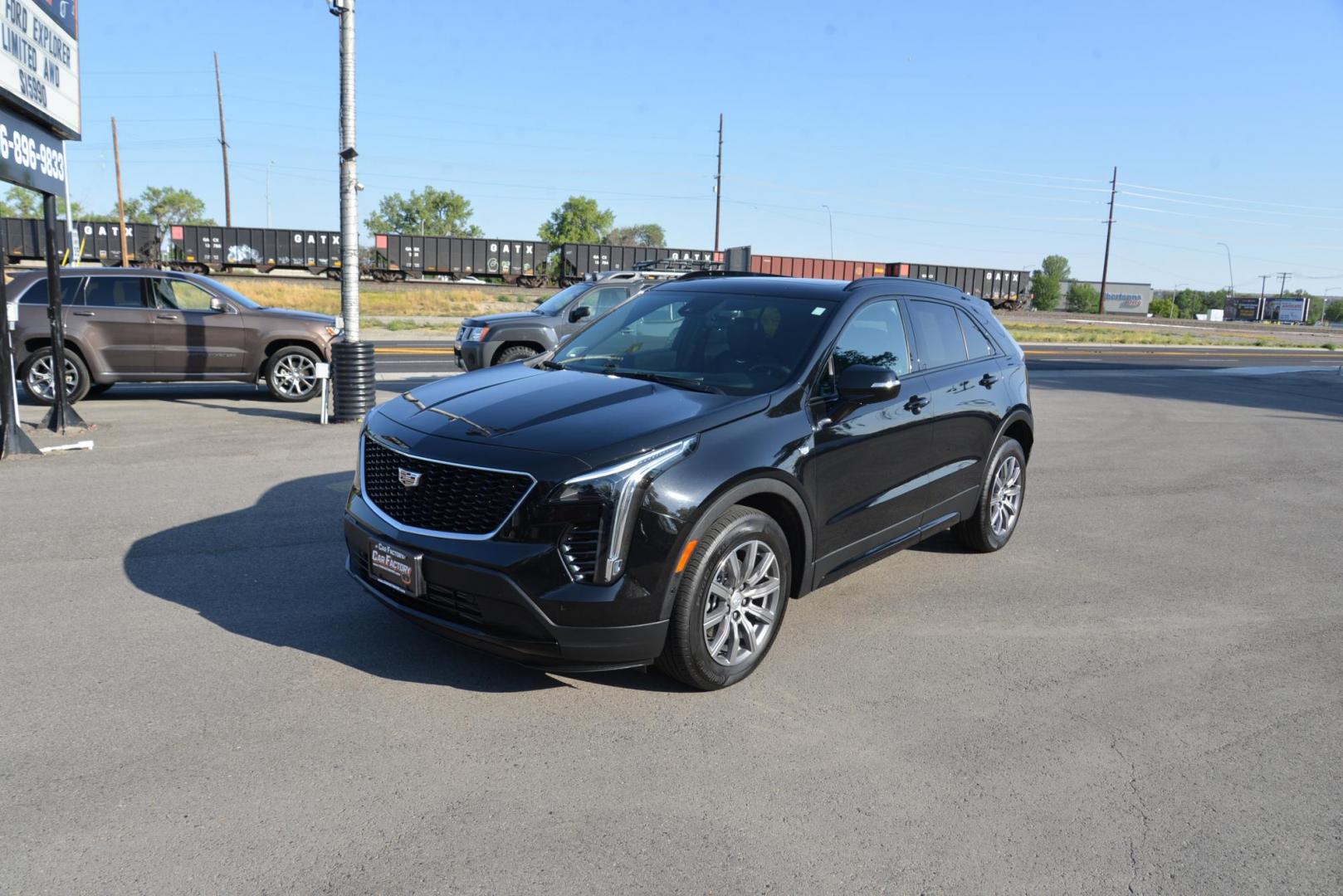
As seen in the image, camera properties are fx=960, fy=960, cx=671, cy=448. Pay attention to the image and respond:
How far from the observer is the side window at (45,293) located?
11.6 metres

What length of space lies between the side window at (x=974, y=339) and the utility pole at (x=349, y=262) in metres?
6.81

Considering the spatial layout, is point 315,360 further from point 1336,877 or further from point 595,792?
point 1336,877

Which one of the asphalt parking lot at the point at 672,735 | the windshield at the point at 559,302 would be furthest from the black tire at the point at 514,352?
the asphalt parking lot at the point at 672,735

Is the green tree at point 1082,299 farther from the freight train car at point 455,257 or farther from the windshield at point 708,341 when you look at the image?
the windshield at point 708,341

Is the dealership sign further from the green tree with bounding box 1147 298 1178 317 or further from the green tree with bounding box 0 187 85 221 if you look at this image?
the green tree with bounding box 1147 298 1178 317

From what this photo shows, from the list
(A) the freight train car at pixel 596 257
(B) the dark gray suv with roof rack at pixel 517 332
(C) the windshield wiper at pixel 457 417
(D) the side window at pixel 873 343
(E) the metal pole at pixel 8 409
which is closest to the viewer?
(C) the windshield wiper at pixel 457 417

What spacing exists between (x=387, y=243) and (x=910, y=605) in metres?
52.9

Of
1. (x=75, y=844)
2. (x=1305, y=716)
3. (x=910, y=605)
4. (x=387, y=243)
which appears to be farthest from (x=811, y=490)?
(x=387, y=243)

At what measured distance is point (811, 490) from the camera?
4582mm

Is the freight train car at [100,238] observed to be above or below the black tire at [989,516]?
above

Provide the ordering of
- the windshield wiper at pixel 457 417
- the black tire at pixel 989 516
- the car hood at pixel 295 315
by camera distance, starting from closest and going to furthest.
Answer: the windshield wiper at pixel 457 417
the black tire at pixel 989 516
the car hood at pixel 295 315

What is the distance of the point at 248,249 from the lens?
52.5m

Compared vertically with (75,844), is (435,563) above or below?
above

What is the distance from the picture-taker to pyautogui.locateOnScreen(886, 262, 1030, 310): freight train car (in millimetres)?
64625
